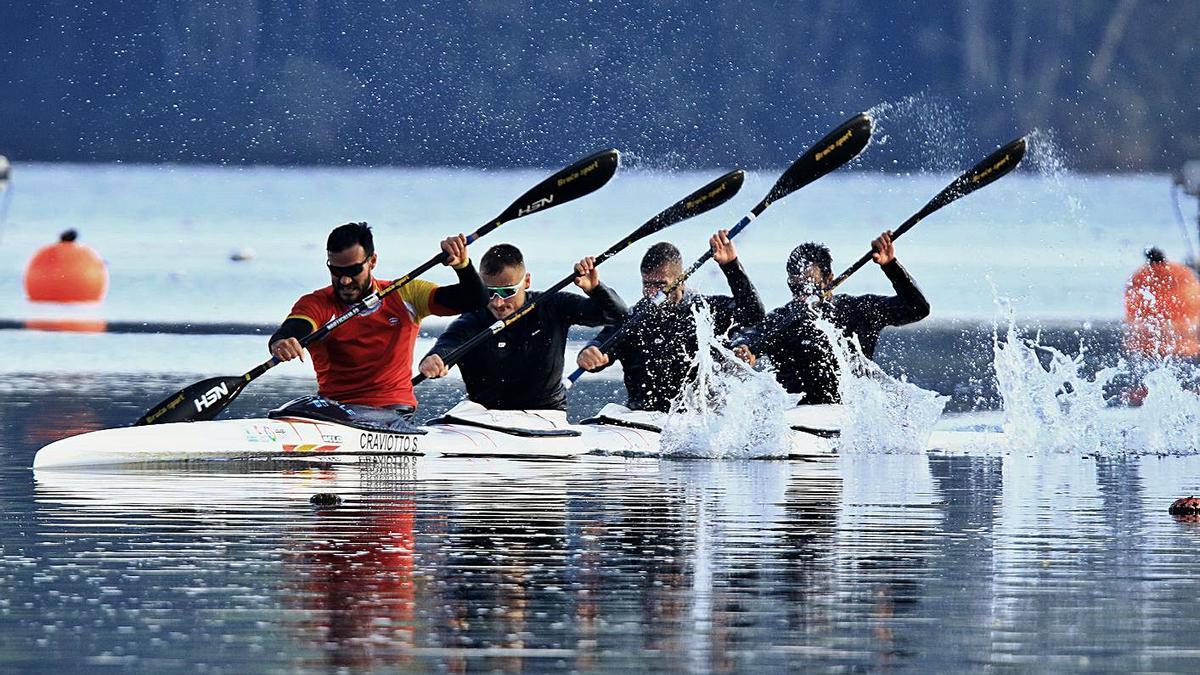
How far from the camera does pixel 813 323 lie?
17188mm

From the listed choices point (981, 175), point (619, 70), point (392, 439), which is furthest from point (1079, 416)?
point (619, 70)

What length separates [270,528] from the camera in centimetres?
1116

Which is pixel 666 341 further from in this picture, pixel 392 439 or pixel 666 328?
pixel 392 439

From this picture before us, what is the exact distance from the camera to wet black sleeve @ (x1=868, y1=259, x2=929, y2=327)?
16797mm

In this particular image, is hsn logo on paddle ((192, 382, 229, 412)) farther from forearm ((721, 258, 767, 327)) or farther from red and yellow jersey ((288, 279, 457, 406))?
forearm ((721, 258, 767, 327))

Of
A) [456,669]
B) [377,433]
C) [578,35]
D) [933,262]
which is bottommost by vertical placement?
[456,669]

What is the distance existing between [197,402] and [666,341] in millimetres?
3108

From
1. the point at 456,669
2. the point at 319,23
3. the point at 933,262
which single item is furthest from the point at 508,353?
the point at 319,23

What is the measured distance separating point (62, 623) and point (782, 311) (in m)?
9.19

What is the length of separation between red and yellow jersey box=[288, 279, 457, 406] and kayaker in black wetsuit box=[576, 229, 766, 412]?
1.57m

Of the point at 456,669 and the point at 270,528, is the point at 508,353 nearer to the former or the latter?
the point at 270,528

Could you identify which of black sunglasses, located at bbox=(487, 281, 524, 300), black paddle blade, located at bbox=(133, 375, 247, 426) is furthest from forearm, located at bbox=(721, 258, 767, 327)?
black paddle blade, located at bbox=(133, 375, 247, 426)

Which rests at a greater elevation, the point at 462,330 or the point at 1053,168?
the point at 1053,168

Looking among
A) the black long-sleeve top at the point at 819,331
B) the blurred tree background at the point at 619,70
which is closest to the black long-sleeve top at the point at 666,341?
the black long-sleeve top at the point at 819,331
